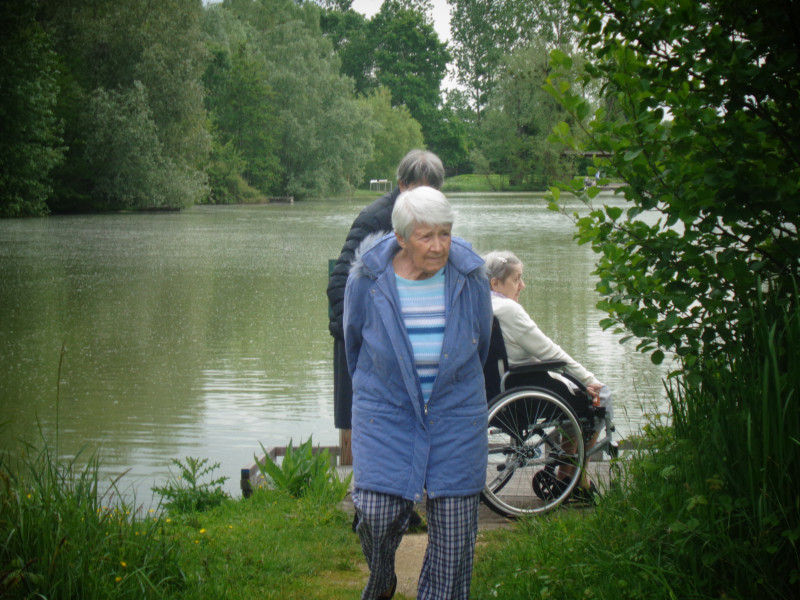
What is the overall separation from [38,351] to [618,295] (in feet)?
26.9

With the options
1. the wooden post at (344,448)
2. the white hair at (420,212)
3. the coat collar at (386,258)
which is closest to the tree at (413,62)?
the wooden post at (344,448)

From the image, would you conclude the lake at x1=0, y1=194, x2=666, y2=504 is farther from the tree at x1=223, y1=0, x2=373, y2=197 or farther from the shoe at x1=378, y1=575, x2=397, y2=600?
the tree at x1=223, y1=0, x2=373, y2=197

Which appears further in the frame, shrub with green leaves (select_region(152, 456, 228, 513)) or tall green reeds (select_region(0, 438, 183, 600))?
shrub with green leaves (select_region(152, 456, 228, 513))

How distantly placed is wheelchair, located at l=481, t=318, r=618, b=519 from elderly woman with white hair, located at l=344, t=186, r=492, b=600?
1.19 m

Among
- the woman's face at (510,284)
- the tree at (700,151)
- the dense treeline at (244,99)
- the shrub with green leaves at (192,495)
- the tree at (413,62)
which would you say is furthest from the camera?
the tree at (413,62)

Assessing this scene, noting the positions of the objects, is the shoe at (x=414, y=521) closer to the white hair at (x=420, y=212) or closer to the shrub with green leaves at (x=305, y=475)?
the shrub with green leaves at (x=305, y=475)

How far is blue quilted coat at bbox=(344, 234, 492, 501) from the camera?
3.19 m

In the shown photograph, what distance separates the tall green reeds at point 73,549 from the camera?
2.99 m

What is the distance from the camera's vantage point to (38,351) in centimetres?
1052

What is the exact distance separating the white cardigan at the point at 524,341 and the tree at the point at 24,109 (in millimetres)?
32258

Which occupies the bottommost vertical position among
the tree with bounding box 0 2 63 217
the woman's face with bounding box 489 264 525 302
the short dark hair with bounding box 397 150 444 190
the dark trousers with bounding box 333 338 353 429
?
the dark trousers with bounding box 333 338 353 429

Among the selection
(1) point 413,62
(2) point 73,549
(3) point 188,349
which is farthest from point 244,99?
(2) point 73,549

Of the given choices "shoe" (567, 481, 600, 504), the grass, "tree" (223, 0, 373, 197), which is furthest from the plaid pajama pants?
"tree" (223, 0, 373, 197)

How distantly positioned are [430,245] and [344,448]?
108 inches
